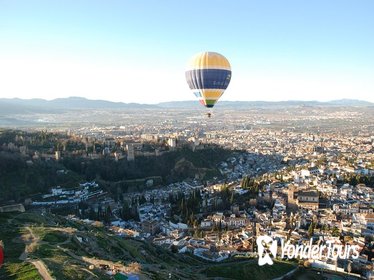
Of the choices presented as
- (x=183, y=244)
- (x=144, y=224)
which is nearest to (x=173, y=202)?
(x=144, y=224)

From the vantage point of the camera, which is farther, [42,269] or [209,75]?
[209,75]

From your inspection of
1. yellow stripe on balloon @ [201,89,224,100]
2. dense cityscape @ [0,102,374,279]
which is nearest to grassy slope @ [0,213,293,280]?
dense cityscape @ [0,102,374,279]

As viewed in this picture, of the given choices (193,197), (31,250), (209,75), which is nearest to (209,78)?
Result: (209,75)

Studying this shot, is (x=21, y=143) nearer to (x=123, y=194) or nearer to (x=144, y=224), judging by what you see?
(x=123, y=194)

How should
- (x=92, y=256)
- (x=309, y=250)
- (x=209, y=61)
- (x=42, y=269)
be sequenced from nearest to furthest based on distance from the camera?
1. (x=42, y=269)
2. (x=92, y=256)
3. (x=309, y=250)
4. (x=209, y=61)

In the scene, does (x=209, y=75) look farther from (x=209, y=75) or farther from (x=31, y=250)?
(x=31, y=250)

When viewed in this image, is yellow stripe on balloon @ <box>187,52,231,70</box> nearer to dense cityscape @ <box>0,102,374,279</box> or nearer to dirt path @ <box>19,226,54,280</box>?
dense cityscape @ <box>0,102,374,279</box>

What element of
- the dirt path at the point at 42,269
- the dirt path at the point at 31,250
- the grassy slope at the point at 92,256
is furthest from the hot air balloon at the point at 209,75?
the dirt path at the point at 42,269

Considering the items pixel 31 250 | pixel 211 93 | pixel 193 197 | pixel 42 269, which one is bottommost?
pixel 193 197
